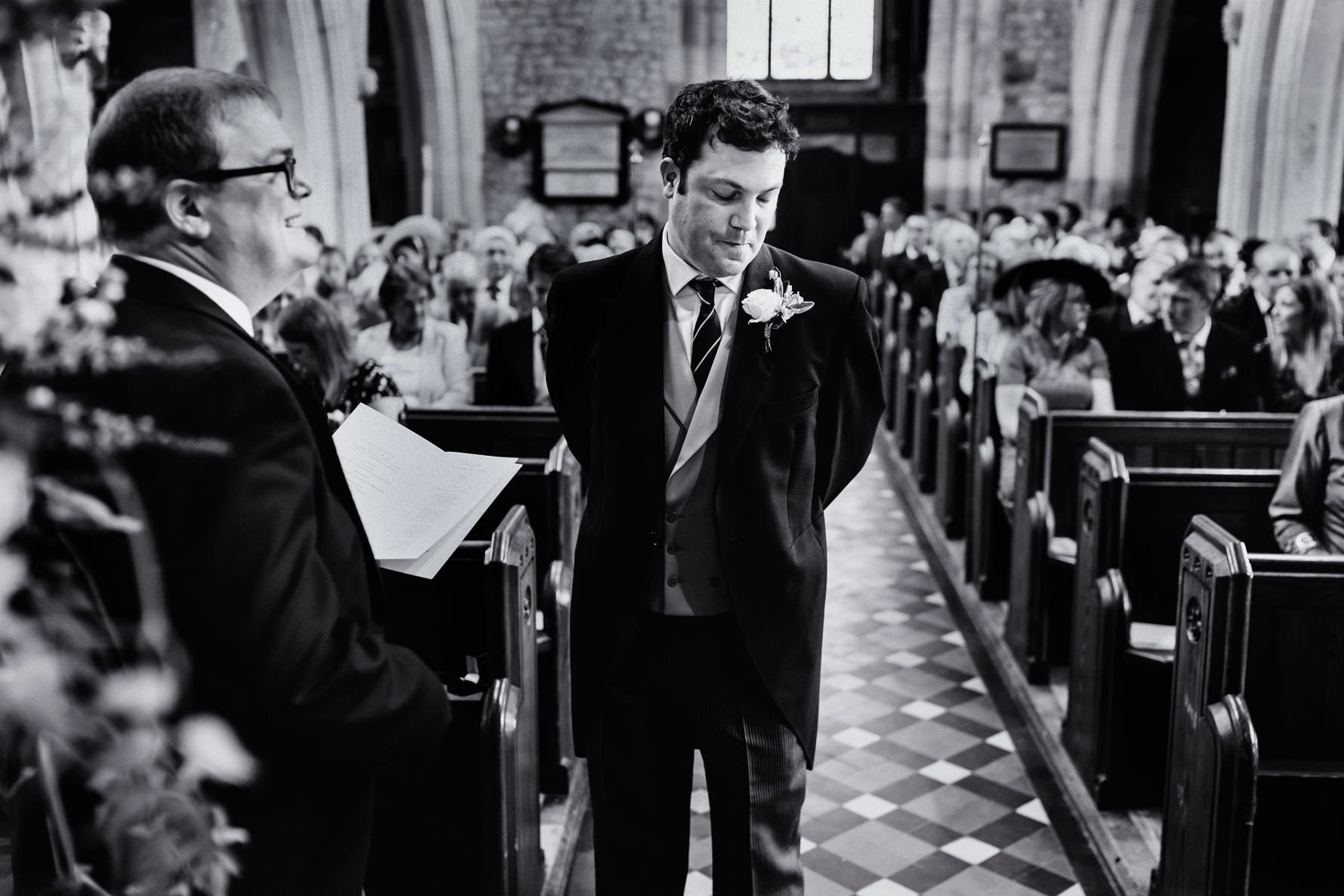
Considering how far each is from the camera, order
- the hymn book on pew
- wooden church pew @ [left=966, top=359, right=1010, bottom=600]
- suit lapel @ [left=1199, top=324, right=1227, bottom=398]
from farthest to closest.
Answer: wooden church pew @ [left=966, top=359, right=1010, bottom=600]
suit lapel @ [left=1199, top=324, right=1227, bottom=398]
the hymn book on pew

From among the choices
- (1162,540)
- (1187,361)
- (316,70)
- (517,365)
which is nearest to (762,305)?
(1162,540)

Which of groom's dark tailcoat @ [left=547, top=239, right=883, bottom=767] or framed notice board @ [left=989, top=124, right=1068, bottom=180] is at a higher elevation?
framed notice board @ [left=989, top=124, right=1068, bottom=180]

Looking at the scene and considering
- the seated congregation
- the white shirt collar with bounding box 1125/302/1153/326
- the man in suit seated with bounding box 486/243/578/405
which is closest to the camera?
the seated congregation

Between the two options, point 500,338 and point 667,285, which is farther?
point 500,338

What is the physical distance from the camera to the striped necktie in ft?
6.72

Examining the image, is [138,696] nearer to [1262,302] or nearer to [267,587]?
[267,587]

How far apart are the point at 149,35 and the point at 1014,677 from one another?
827cm

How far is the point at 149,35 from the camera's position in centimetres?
969

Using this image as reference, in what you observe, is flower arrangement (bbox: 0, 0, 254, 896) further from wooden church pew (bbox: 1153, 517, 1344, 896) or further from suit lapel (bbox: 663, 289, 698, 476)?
wooden church pew (bbox: 1153, 517, 1344, 896)

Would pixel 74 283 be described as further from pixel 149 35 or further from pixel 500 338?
pixel 149 35

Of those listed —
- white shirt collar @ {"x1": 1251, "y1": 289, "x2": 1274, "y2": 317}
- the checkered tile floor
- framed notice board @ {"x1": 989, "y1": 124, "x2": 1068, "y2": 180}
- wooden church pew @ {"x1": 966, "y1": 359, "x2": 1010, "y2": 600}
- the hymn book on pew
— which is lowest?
the checkered tile floor

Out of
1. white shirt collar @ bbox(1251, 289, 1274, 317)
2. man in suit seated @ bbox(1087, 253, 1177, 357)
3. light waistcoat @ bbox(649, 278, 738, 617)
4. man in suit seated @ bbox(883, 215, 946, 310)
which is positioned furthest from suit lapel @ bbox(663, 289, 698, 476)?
man in suit seated @ bbox(883, 215, 946, 310)

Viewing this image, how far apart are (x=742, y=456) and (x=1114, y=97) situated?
1466 cm

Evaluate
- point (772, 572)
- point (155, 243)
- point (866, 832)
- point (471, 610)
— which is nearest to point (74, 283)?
point (155, 243)
